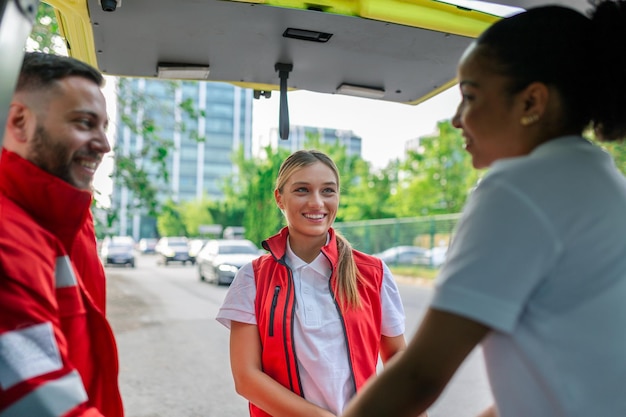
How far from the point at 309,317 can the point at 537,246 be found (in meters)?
1.45

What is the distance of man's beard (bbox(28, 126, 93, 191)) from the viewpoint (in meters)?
1.38

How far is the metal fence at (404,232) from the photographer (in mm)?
23562

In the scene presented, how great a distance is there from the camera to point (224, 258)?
2139cm

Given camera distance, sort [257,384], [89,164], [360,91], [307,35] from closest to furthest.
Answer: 1. [89,164]
2. [307,35]
3. [257,384]
4. [360,91]

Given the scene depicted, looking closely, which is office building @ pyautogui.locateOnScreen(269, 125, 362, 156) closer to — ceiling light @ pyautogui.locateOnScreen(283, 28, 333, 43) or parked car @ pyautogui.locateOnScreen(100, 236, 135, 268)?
ceiling light @ pyautogui.locateOnScreen(283, 28, 333, 43)

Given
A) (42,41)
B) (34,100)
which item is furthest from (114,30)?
(42,41)

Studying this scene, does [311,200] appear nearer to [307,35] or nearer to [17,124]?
[307,35]

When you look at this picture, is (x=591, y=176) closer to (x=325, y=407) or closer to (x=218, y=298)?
(x=325, y=407)

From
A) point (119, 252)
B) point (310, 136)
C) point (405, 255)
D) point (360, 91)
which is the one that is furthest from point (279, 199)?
point (119, 252)

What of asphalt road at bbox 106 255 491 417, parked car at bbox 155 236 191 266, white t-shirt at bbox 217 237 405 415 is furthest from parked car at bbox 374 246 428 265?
white t-shirt at bbox 217 237 405 415

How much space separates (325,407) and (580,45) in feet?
5.23

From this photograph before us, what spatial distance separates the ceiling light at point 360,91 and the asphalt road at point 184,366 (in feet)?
3.35

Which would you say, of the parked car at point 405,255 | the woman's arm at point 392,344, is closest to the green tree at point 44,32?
the woman's arm at point 392,344

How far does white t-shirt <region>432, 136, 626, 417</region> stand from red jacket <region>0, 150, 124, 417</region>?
2.39 feet
